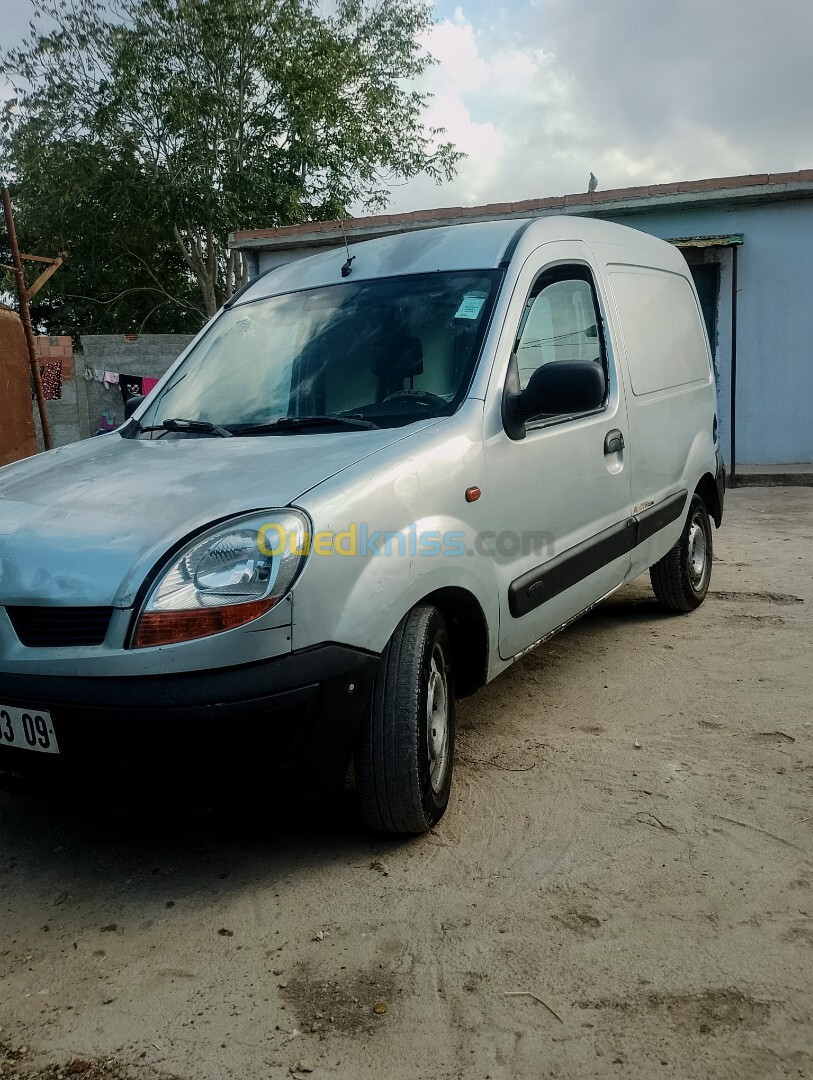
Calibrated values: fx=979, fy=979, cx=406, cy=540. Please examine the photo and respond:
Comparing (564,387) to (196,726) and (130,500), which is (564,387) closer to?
(130,500)

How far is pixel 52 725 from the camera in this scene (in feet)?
7.66

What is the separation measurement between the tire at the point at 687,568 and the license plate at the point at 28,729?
332 cm

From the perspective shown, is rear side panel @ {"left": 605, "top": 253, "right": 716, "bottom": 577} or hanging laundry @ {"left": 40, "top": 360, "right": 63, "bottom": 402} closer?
rear side panel @ {"left": 605, "top": 253, "right": 716, "bottom": 577}

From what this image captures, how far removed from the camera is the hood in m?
2.35

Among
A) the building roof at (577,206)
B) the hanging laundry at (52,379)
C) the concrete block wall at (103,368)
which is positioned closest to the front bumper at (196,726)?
the building roof at (577,206)

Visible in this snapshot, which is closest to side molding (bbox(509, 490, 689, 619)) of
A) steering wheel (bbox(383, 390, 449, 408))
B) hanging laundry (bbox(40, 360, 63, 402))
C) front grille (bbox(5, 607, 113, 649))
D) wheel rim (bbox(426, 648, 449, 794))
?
wheel rim (bbox(426, 648, 449, 794))

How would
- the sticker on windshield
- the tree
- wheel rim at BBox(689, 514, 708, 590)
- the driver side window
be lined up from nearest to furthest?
the sticker on windshield → the driver side window → wheel rim at BBox(689, 514, 708, 590) → the tree

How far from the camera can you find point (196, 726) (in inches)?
89.0

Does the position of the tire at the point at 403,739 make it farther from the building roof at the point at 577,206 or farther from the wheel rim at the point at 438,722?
the building roof at the point at 577,206

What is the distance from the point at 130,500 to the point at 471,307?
1.37m

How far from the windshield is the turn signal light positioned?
2.98ft

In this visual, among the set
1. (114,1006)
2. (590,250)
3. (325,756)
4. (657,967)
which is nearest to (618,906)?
(657,967)

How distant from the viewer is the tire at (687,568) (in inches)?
197

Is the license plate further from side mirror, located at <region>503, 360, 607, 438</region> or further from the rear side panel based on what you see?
the rear side panel
